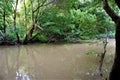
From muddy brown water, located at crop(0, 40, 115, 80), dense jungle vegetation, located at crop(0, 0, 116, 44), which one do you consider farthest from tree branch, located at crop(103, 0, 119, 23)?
dense jungle vegetation, located at crop(0, 0, 116, 44)

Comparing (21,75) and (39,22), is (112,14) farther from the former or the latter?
(39,22)

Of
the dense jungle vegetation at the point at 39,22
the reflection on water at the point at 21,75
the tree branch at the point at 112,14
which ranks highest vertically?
the tree branch at the point at 112,14

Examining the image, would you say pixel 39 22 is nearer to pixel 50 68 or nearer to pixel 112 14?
pixel 50 68

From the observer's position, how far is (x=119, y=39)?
5.13 meters

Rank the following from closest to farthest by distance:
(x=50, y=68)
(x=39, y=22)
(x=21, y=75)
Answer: (x=21, y=75), (x=50, y=68), (x=39, y=22)

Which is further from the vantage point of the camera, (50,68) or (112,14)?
(50,68)

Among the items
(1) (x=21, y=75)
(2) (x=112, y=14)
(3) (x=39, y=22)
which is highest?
(2) (x=112, y=14)

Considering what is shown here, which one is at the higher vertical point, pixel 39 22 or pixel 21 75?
pixel 39 22

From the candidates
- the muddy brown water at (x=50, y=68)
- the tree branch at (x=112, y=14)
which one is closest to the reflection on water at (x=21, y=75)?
the muddy brown water at (x=50, y=68)

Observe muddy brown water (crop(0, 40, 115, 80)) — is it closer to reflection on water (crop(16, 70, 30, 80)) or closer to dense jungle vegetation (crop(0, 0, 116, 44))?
reflection on water (crop(16, 70, 30, 80))

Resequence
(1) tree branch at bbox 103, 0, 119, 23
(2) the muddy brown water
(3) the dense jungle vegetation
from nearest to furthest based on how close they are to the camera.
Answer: (1) tree branch at bbox 103, 0, 119, 23
(2) the muddy brown water
(3) the dense jungle vegetation

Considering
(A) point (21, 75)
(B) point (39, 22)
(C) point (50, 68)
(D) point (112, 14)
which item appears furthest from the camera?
(B) point (39, 22)

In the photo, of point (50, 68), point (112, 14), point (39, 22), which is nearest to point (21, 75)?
point (50, 68)

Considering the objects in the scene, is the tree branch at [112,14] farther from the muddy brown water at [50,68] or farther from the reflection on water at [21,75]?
the reflection on water at [21,75]
